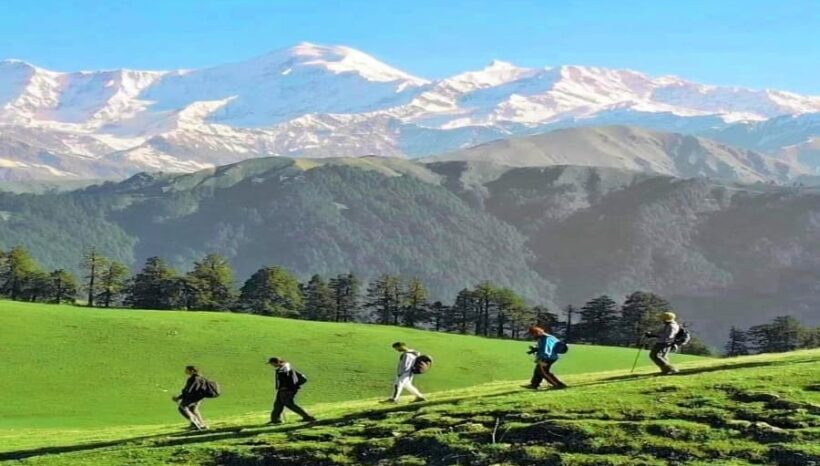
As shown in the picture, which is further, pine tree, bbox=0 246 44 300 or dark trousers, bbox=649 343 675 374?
pine tree, bbox=0 246 44 300

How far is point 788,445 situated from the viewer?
22828mm

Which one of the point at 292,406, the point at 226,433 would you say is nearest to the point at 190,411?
the point at 226,433

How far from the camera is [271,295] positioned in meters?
157

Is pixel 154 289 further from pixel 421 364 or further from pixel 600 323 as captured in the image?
pixel 421 364

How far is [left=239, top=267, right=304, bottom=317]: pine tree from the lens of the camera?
153875 millimetres

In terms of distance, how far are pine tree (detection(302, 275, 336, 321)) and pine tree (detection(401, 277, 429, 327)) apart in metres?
13.7

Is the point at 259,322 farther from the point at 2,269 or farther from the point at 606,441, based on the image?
the point at 2,269

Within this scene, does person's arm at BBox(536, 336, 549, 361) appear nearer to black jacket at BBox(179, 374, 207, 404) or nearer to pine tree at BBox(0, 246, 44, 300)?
black jacket at BBox(179, 374, 207, 404)

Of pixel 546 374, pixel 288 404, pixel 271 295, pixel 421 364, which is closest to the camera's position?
pixel 288 404

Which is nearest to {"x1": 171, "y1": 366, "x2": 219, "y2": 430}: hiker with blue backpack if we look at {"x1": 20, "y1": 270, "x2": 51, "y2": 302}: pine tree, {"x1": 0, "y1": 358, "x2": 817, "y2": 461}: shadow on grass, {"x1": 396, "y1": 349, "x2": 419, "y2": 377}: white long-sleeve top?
{"x1": 0, "y1": 358, "x2": 817, "y2": 461}: shadow on grass

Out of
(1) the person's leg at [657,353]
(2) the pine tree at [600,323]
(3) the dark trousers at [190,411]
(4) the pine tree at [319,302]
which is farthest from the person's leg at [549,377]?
(2) the pine tree at [600,323]

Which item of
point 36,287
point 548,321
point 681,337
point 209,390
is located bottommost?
point 209,390

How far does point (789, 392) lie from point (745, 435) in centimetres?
397

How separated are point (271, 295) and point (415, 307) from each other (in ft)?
83.4
